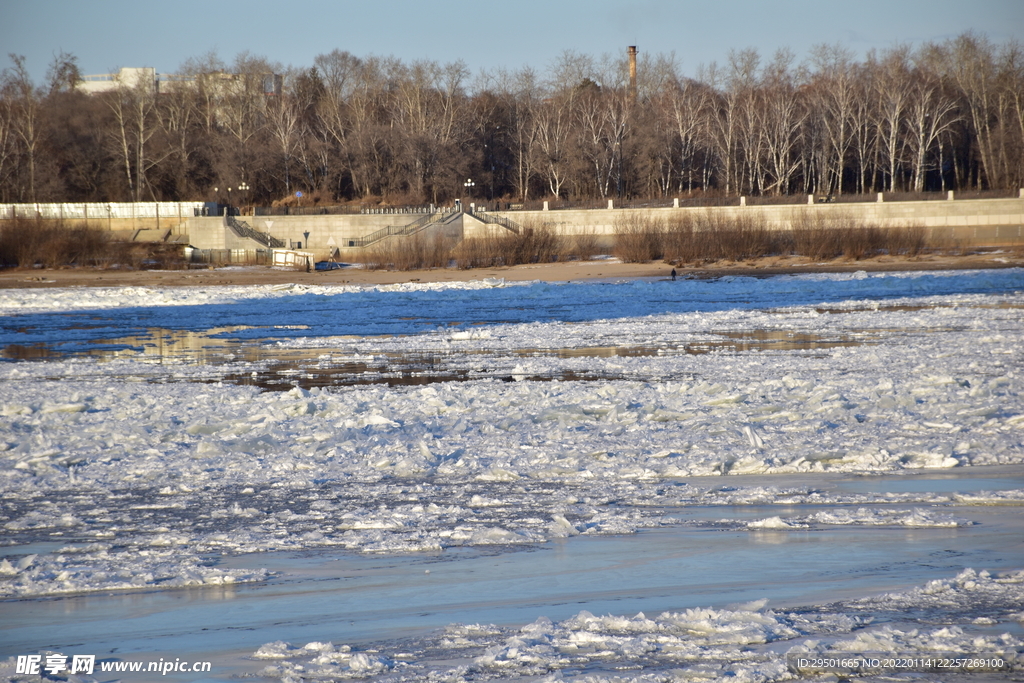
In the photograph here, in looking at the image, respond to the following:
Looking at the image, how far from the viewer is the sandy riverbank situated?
125 feet

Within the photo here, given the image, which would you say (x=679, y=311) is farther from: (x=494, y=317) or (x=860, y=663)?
(x=860, y=663)

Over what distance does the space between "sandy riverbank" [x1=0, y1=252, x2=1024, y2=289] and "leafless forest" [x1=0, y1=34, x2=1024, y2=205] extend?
26772mm

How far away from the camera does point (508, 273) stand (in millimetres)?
40719

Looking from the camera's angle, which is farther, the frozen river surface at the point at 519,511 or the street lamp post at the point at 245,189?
the street lamp post at the point at 245,189

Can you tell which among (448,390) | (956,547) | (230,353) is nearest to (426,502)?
(956,547)

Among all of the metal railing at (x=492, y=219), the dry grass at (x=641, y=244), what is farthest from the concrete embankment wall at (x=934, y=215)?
the dry grass at (x=641, y=244)

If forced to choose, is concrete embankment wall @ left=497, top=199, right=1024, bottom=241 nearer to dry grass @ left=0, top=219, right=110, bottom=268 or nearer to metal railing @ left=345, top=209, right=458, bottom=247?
metal railing @ left=345, top=209, right=458, bottom=247

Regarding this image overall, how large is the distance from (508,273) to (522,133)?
1665 inches

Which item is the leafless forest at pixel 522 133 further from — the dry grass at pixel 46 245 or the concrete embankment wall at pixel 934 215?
the dry grass at pixel 46 245

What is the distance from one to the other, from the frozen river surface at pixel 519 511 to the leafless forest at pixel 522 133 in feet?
200

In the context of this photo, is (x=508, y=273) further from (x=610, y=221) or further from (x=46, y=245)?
(x=46, y=245)

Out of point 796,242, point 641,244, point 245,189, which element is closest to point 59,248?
point 245,189

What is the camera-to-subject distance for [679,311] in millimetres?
22297

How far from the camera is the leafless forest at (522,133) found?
68812 millimetres
